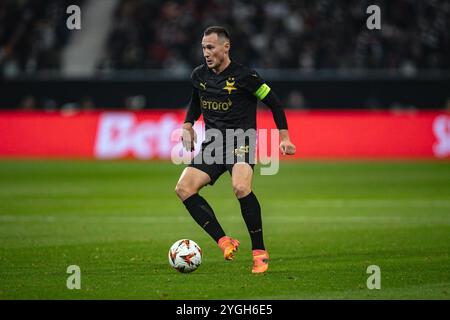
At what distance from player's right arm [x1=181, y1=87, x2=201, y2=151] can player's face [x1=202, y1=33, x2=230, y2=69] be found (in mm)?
507

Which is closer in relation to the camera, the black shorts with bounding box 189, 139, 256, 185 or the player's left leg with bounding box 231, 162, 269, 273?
the player's left leg with bounding box 231, 162, 269, 273

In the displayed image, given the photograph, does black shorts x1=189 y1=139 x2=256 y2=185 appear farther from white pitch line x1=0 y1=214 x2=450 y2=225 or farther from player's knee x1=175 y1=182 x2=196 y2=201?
white pitch line x1=0 y1=214 x2=450 y2=225

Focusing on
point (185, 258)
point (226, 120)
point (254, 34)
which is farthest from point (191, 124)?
point (254, 34)

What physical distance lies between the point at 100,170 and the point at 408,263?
15.2 meters

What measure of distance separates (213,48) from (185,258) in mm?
2114

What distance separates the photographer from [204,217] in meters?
9.70

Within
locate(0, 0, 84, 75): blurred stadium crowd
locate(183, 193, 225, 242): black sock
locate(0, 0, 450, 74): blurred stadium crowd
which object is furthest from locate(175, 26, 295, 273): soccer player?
locate(0, 0, 84, 75): blurred stadium crowd

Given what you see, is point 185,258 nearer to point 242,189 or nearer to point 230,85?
point 242,189

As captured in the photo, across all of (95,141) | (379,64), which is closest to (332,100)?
(379,64)

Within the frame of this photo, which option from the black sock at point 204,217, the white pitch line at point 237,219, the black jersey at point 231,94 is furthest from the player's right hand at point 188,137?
the white pitch line at point 237,219

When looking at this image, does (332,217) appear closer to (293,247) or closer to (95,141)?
(293,247)

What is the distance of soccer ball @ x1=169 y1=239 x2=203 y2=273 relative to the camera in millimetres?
9188

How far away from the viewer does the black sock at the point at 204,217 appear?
31.7ft
